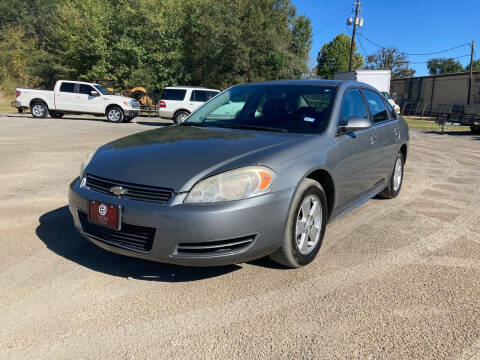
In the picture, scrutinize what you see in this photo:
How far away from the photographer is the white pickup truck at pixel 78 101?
1897 centimetres

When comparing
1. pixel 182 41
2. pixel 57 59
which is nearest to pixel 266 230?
pixel 182 41

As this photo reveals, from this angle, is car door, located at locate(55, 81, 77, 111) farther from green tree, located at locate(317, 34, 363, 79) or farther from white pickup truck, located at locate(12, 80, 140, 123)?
green tree, located at locate(317, 34, 363, 79)

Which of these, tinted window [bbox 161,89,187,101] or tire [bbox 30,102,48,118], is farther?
tire [bbox 30,102,48,118]

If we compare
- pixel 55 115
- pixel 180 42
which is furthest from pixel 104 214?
pixel 180 42

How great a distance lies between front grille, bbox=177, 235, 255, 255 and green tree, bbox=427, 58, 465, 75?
119197 millimetres

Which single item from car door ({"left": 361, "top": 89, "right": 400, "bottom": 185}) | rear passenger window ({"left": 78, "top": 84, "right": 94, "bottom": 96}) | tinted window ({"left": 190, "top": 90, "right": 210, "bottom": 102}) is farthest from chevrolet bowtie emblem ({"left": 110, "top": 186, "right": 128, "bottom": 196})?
rear passenger window ({"left": 78, "top": 84, "right": 94, "bottom": 96})

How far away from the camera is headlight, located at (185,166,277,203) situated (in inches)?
102

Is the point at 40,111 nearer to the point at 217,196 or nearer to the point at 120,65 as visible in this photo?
the point at 120,65

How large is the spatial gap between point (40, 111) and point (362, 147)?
63.3 ft

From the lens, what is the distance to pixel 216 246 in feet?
8.50

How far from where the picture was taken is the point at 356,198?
4055mm

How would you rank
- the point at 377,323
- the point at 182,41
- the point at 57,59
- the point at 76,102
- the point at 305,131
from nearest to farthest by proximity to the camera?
the point at 377,323
the point at 305,131
the point at 76,102
the point at 182,41
the point at 57,59

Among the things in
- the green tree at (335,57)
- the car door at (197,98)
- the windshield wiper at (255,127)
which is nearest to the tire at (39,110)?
the car door at (197,98)

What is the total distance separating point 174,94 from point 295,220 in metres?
16.2
